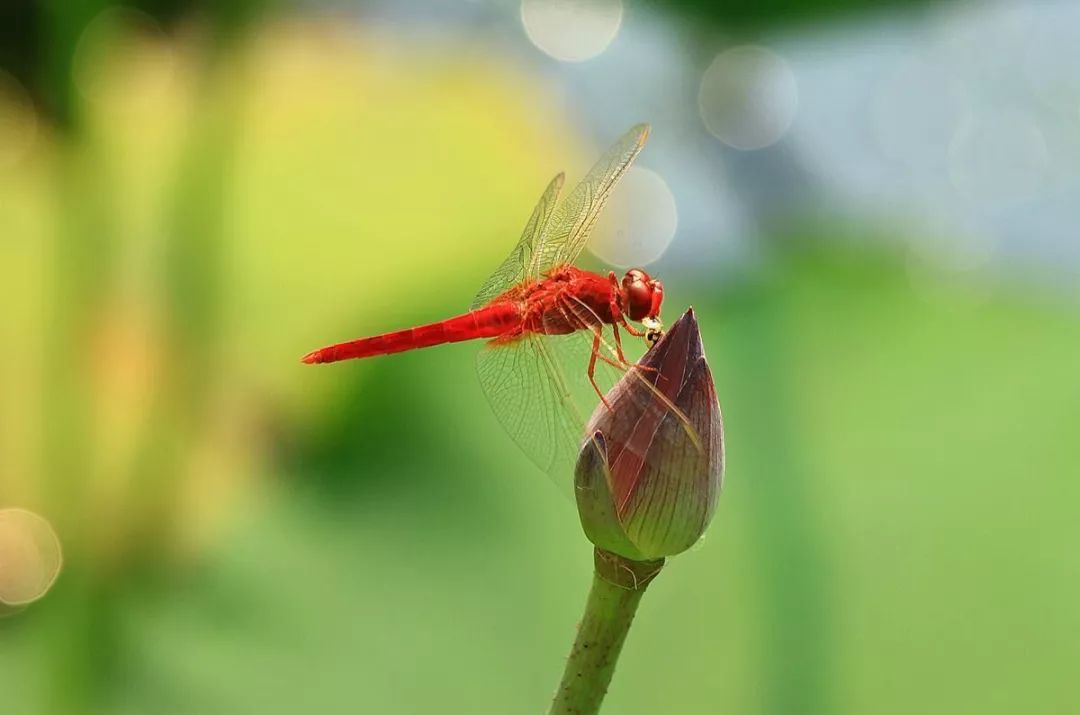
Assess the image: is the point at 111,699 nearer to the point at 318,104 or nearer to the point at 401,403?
the point at 401,403

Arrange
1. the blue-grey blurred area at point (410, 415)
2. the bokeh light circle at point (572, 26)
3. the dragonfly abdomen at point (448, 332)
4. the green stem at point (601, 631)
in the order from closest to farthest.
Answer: the green stem at point (601, 631), the dragonfly abdomen at point (448, 332), the blue-grey blurred area at point (410, 415), the bokeh light circle at point (572, 26)

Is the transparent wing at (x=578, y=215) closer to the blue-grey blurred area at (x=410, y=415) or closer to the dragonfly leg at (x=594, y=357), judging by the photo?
the dragonfly leg at (x=594, y=357)

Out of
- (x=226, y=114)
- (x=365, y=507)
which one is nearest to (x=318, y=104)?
(x=226, y=114)

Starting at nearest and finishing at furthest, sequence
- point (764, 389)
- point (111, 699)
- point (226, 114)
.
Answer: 1. point (111, 699)
2. point (764, 389)
3. point (226, 114)

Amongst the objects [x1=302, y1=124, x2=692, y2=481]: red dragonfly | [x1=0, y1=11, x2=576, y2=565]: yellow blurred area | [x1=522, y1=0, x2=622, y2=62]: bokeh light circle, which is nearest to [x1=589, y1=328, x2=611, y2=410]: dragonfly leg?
[x1=302, y1=124, x2=692, y2=481]: red dragonfly

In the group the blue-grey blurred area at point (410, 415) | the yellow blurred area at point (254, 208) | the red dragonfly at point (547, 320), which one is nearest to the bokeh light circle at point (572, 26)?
the blue-grey blurred area at point (410, 415)

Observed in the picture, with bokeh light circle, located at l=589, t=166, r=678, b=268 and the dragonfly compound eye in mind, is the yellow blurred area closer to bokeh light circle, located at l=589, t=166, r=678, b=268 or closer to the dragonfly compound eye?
bokeh light circle, located at l=589, t=166, r=678, b=268
